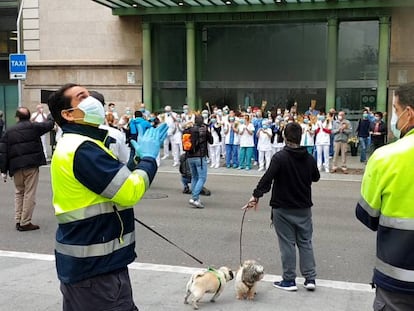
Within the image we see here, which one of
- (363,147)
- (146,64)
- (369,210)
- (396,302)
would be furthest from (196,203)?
(146,64)

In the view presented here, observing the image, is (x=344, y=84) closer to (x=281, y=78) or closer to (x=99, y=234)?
(x=281, y=78)

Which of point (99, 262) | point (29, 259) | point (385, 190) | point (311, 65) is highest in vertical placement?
point (311, 65)

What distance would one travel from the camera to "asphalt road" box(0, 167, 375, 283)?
23.6 ft

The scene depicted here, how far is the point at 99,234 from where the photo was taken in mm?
3102

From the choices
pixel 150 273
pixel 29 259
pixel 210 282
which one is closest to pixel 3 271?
pixel 29 259

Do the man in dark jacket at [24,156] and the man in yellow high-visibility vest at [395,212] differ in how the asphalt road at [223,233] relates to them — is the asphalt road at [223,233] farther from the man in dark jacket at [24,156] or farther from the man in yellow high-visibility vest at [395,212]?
the man in yellow high-visibility vest at [395,212]

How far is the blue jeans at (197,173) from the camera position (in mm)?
10969

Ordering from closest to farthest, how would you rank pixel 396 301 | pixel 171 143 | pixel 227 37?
pixel 396 301
pixel 171 143
pixel 227 37

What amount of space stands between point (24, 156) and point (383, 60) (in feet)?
62.0

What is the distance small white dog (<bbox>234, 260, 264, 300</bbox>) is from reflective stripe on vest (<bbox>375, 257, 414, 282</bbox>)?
99.0 inches

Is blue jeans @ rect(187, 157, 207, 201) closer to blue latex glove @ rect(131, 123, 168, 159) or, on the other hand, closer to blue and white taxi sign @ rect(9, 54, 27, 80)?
blue latex glove @ rect(131, 123, 168, 159)

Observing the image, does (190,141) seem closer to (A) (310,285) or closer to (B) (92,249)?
(A) (310,285)

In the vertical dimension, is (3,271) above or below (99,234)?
below

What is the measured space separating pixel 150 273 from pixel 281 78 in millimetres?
21319
